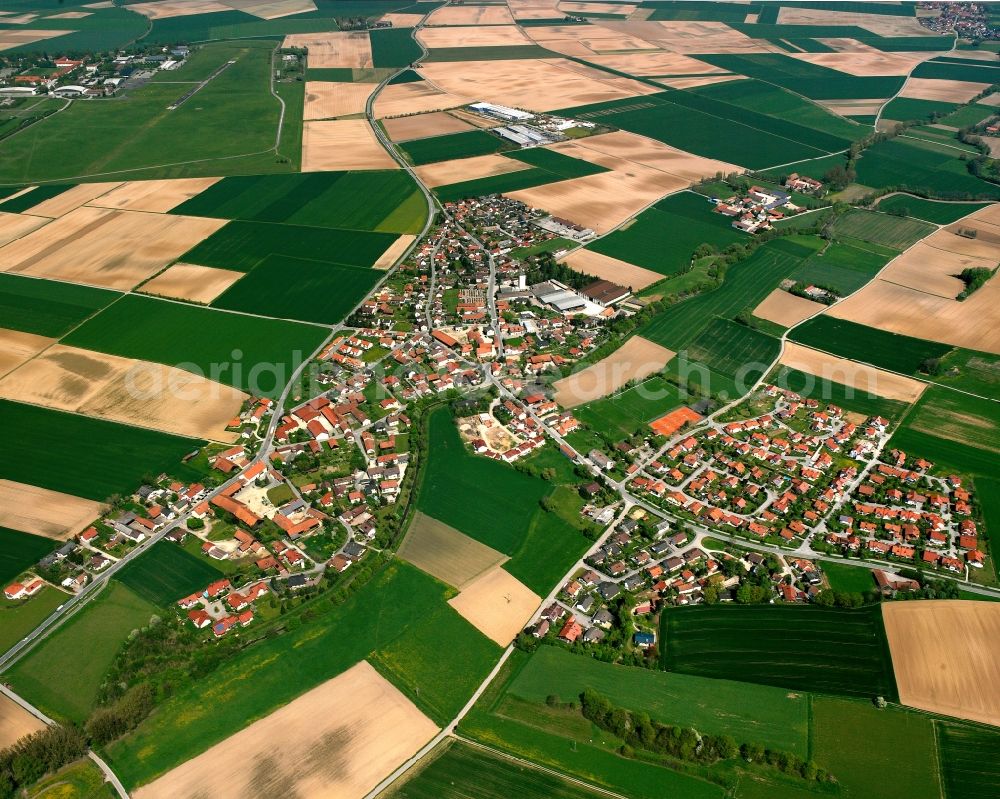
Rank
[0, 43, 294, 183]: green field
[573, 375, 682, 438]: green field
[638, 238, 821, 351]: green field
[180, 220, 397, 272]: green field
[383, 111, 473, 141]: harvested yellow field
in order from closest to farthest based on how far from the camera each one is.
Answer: [573, 375, 682, 438]: green field → [638, 238, 821, 351]: green field → [180, 220, 397, 272]: green field → [0, 43, 294, 183]: green field → [383, 111, 473, 141]: harvested yellow field

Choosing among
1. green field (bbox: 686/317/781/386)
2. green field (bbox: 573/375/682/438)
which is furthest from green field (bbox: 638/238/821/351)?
green field (bbox: 573/375/682/438)

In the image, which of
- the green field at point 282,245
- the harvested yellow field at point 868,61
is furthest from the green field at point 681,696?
the harvested yellow field at point 868,61

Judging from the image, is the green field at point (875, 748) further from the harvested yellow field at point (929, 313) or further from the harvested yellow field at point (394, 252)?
the harvested yellow field at point (394, 252)

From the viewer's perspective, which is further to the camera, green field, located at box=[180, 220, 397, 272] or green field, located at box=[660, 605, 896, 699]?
green field, located at box=[180, 220, 397, 272]

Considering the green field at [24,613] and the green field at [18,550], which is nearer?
the green field at [24,613]

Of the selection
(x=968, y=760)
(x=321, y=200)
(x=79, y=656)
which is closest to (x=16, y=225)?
(x=321, y=200)

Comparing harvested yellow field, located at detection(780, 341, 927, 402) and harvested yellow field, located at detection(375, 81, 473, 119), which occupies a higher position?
harvested yellow field, located at detection(375, 81, 473, 119)

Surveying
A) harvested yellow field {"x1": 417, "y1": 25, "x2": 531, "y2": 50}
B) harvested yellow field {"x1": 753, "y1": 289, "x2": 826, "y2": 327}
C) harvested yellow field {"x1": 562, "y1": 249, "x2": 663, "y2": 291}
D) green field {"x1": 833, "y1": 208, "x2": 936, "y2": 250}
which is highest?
harvested yellow field {"x1": 417, "y1": 25, "x2": 531, "y2": 50}

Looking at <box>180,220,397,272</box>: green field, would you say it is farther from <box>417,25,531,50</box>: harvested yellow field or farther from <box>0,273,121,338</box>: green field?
<box>417,25,531,50</box>: harvested yellow field
